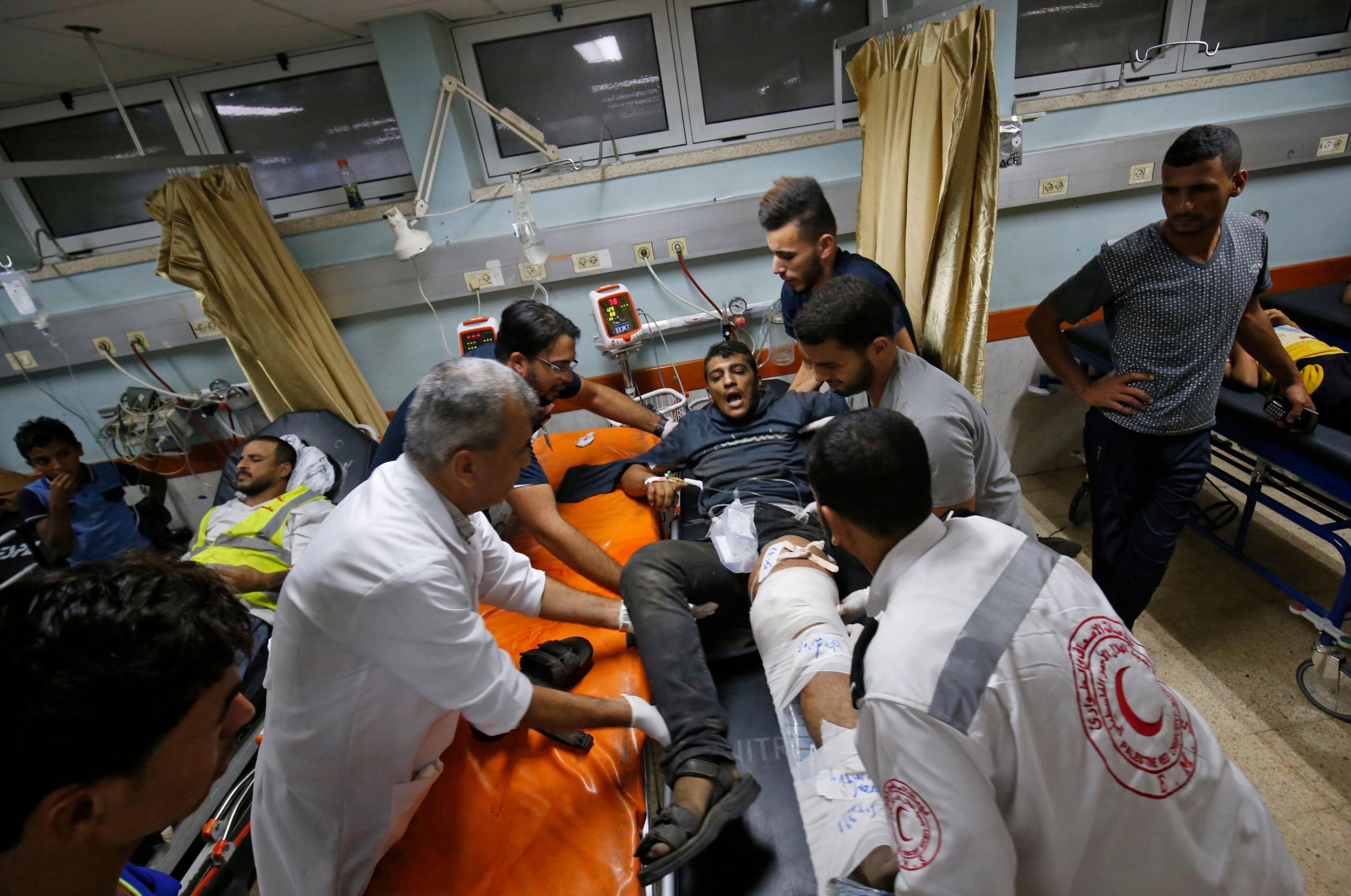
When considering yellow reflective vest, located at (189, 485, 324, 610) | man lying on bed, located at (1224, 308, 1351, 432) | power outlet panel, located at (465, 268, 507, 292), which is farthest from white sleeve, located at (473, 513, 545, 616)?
man lying on bed, located at (1224, 308, 1351, 432)

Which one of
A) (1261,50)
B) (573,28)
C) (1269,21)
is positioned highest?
(573,28)

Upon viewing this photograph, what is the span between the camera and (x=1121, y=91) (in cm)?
268

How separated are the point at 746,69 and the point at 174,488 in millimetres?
3752

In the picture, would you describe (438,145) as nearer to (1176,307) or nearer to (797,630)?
(797,630)

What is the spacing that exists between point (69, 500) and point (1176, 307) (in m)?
4.40

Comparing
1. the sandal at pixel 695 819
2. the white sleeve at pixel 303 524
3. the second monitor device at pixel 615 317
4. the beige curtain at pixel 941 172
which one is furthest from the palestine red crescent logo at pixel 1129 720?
the white sleeve at pixel 303 524

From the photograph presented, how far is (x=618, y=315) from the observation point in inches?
107

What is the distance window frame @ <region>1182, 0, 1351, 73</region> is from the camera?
108 inches

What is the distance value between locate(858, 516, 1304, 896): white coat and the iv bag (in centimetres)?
233

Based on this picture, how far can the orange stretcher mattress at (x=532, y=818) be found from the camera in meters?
1.11

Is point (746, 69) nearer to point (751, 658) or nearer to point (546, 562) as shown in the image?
point (546, 562)

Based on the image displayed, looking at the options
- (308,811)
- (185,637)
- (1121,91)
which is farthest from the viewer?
(1121,91)

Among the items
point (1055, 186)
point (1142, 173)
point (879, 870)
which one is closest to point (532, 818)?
point (879, 870)

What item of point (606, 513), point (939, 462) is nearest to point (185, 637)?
point (939, 462)
